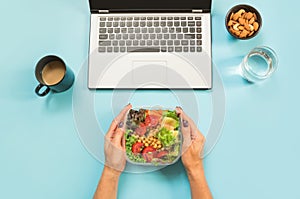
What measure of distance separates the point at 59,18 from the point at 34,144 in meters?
0.36

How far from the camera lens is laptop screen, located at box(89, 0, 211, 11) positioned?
96 cm

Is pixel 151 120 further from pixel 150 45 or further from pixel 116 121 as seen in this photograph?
pixel 150 45

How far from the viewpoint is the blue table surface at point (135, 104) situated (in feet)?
3.04

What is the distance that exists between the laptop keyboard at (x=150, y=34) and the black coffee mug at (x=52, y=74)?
0.37ft

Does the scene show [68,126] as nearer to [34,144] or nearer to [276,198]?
[34,144]

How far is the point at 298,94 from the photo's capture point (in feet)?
3.14

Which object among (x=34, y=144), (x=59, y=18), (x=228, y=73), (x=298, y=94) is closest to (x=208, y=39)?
(x=228, y=73)

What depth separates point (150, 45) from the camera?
97 cm

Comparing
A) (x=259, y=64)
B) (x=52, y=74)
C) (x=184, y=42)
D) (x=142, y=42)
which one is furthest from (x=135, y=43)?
(x=259, y=64)

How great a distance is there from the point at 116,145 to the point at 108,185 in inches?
4.3

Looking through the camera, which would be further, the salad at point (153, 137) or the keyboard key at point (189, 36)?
the keyboard key at point (189, 36)

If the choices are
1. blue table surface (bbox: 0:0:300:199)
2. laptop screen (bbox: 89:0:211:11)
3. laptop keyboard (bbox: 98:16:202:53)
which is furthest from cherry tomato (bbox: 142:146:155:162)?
laptop screen (bbox: 89:0:211:11)

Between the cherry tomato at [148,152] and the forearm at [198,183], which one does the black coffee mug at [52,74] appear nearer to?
the cherry tomato at [148,152]

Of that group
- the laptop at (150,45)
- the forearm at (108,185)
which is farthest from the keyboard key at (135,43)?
the forearm at (108,185)
